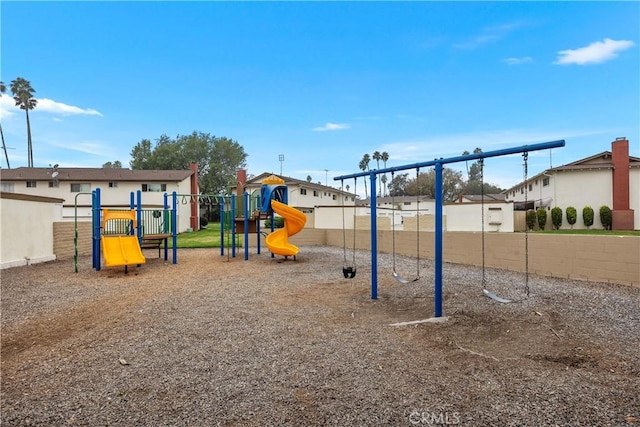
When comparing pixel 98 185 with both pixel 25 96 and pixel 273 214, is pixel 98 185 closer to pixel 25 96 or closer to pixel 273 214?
pixel 273 214

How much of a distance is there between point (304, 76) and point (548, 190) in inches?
768

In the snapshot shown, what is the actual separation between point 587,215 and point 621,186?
2.68 m

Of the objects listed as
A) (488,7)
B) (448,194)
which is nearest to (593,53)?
(488,7)

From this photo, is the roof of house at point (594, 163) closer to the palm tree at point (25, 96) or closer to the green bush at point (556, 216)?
the green bush at point (556, 216)

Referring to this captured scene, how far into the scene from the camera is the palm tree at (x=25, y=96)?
47072 mm

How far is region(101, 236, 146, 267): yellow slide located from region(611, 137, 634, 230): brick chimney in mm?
25451

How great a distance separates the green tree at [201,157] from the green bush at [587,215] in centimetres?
3631

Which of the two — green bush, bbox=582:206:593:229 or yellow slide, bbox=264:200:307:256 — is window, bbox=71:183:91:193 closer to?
yellow slide, bbox=264:200:307:256

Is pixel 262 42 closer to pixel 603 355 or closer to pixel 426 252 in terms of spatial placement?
pixel 426 252

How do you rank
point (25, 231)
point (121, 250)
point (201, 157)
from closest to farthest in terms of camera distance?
point (121, 250) → point (25, 231) → point (201, 157)

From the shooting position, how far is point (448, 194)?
53.7m

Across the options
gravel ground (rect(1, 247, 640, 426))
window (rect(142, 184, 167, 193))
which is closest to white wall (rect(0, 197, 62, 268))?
gravel ground (rect(1, 247, 640, 426))

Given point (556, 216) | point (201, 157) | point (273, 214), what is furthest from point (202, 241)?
point (201, 157)

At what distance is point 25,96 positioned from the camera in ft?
156
